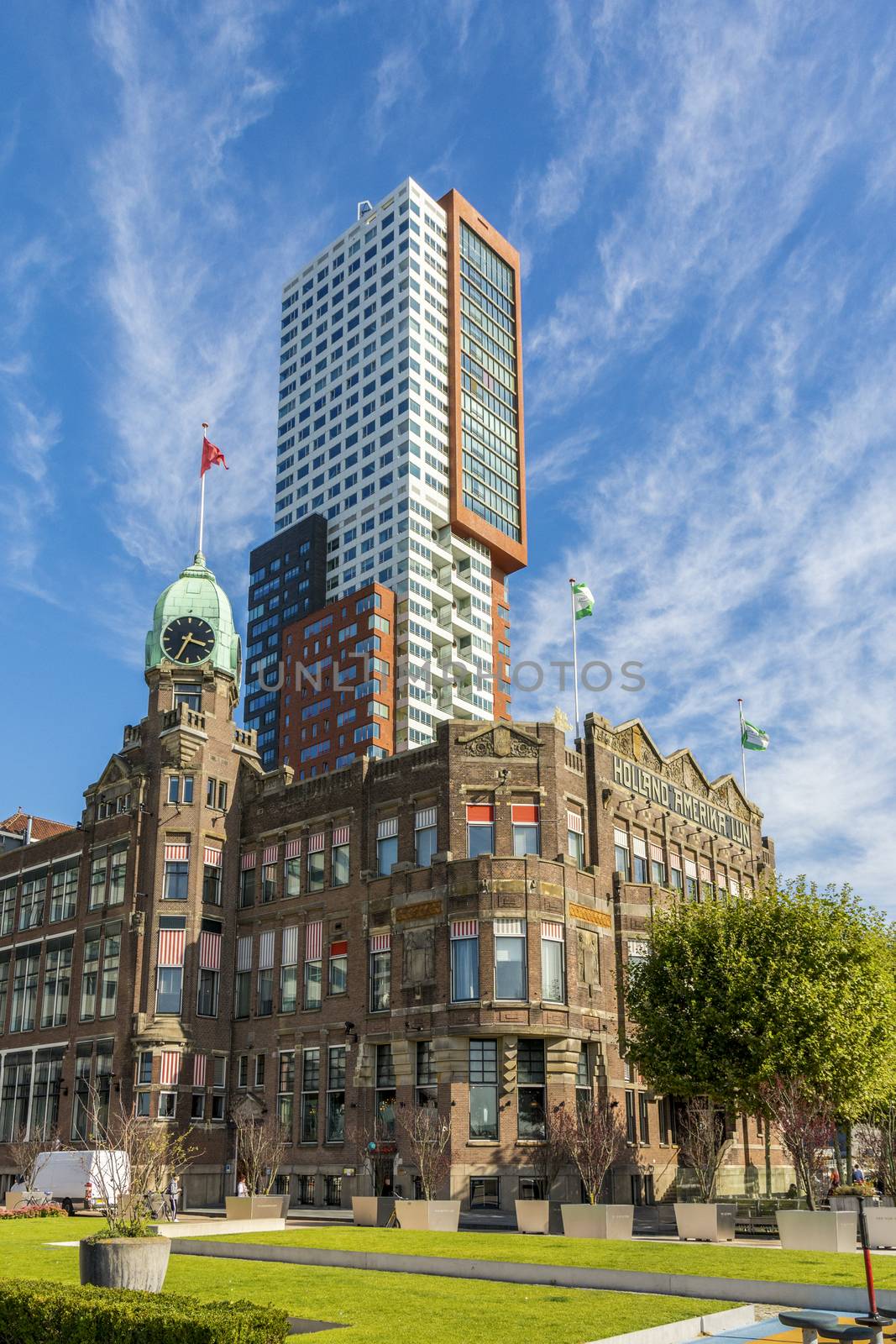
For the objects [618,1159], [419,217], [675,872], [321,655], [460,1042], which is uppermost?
[419,217]

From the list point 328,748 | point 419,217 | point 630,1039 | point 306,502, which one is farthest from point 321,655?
point 630,1039

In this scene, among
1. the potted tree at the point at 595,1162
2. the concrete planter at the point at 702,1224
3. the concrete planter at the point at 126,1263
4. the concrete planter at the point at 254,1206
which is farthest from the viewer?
the concrete planter at the point at 254,1206

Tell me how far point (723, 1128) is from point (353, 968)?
695 inches

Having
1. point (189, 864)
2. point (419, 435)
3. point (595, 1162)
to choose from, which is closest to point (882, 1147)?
point (595, 1162)

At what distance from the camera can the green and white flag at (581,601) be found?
209 ft

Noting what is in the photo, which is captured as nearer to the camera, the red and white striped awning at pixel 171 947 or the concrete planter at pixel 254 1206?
the concrete planter at pixel 254 1206

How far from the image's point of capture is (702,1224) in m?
37.8

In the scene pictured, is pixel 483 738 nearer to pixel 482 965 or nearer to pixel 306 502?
pixel 482 965

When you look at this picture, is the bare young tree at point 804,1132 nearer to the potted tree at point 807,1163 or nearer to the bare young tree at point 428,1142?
the potted tree at point 807,1163

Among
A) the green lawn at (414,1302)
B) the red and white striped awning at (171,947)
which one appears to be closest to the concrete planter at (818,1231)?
the green lawn at (414,1302)

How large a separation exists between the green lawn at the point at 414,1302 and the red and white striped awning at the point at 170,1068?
29.1m

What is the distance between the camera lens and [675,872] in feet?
226

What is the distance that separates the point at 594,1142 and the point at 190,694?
32537 mm

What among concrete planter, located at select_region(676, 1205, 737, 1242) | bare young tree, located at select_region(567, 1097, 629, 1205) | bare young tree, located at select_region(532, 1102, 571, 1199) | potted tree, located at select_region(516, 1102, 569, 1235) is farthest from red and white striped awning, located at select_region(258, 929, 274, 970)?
concrete planter, located at select_region(676, 1205, 737, 1242)
